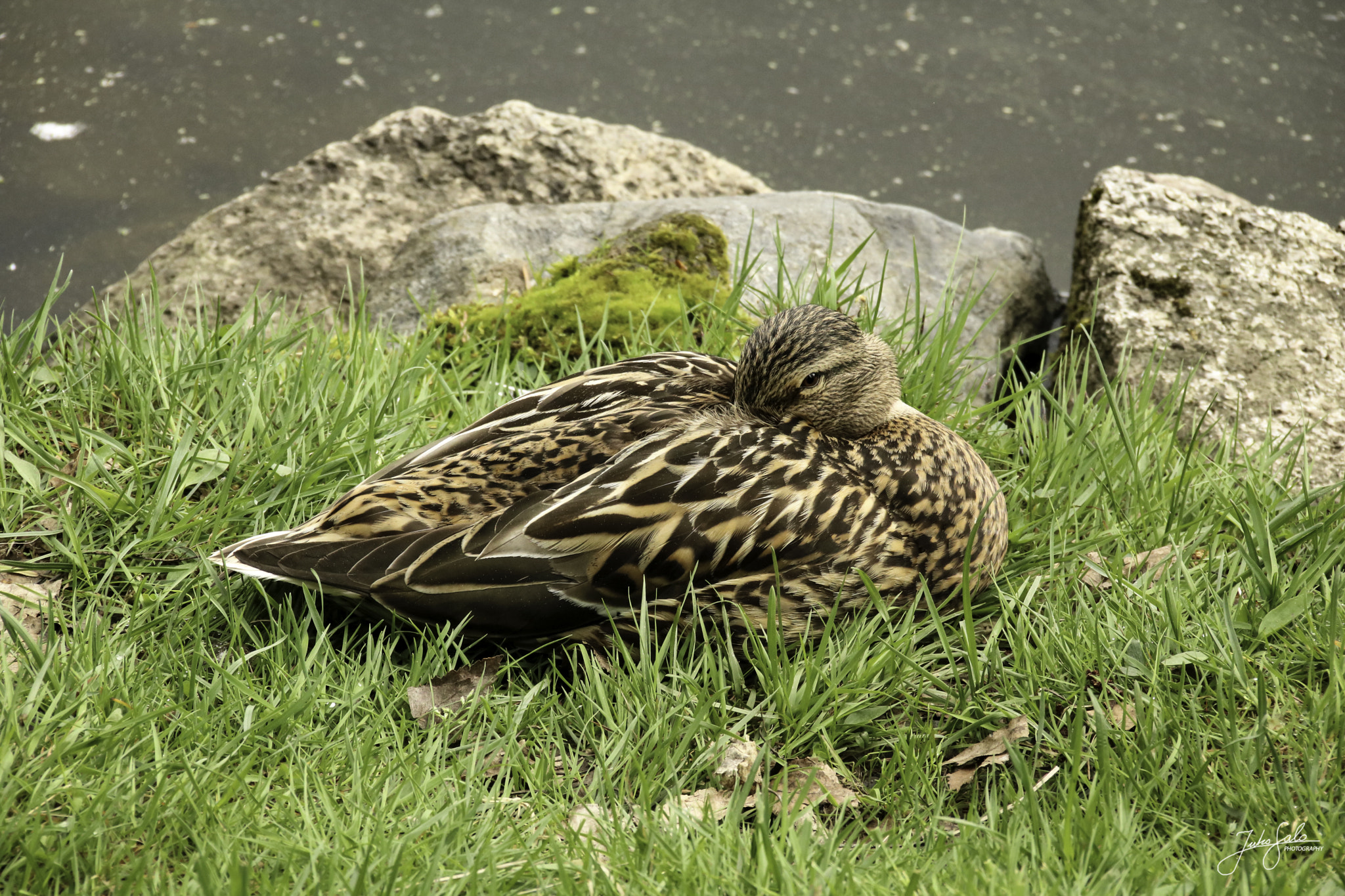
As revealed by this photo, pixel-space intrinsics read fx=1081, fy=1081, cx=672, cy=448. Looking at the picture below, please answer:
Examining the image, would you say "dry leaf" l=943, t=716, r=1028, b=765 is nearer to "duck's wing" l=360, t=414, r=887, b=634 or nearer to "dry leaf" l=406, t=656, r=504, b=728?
"duck's wing" l=360, t=414, r=887, b=634

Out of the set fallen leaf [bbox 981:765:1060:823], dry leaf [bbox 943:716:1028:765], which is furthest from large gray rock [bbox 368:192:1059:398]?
fallen leaf [bbox 981:765:1060:823]

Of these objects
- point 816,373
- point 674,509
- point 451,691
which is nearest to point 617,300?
point 816,373

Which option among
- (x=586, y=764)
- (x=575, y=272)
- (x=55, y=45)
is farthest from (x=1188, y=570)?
(x=55, y=45)

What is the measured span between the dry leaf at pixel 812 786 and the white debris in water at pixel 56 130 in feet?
20.9

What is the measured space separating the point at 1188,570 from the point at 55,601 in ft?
10.7

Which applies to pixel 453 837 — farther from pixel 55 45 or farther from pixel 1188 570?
pixel 55 45

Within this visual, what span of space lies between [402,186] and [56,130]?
279 cm

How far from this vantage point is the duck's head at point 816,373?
10.0 feet

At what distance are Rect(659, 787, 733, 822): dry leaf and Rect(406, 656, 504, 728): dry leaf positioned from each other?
607 millimetres

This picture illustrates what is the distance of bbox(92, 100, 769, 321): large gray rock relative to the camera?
527cm

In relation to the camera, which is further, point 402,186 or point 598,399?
point 402,186

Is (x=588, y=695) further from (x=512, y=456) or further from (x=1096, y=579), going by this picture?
(x=1096, y=579)

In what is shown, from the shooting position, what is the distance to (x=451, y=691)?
2859 mm

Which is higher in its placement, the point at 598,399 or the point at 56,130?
the point at 598,399
